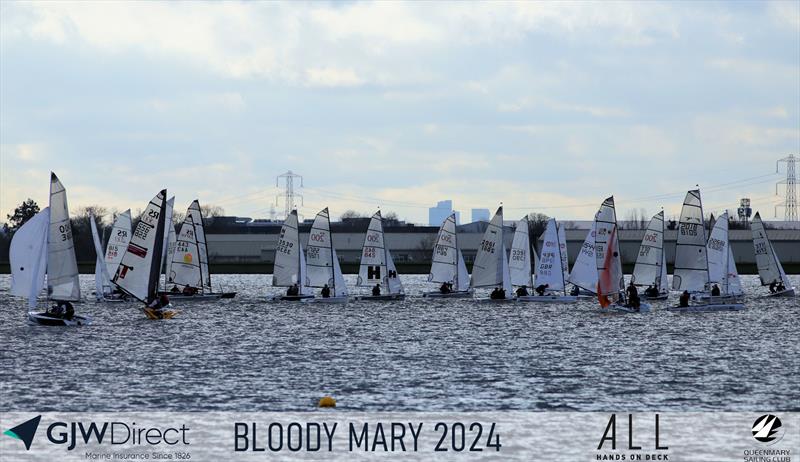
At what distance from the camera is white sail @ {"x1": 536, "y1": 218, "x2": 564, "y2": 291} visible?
3114 inches

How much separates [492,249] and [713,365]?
38.3 m

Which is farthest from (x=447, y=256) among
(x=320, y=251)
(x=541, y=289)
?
(x=320, y=251)

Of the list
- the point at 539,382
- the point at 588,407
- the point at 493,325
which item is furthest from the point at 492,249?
the point at 588,407

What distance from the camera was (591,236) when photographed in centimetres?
7612

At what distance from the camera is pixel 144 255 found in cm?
6253

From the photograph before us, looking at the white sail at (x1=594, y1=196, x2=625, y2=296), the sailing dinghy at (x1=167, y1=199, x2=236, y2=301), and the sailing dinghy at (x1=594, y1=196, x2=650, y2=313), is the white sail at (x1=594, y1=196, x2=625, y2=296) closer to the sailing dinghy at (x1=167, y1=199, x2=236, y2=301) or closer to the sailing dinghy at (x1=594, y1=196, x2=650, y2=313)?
the sailing dinghy at (x1=594, y1=196, x2=650, y2=313)

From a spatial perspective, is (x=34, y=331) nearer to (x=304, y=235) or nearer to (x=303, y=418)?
(x=303, y=418)

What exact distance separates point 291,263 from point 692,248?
80.5 feet

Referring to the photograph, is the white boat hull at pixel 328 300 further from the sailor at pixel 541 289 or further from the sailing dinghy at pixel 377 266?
the sailor at pixel 541 289

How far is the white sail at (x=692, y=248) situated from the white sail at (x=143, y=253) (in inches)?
1163

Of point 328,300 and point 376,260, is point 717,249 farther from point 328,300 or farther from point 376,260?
point 328,300

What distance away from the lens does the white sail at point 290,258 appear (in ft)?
257

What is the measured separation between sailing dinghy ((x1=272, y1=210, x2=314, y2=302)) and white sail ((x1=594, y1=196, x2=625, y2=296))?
18.8 metres

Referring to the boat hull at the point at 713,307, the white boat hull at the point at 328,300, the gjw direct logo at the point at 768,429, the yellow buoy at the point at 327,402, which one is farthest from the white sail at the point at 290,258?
the gjw direct logo at the point at 768,429
